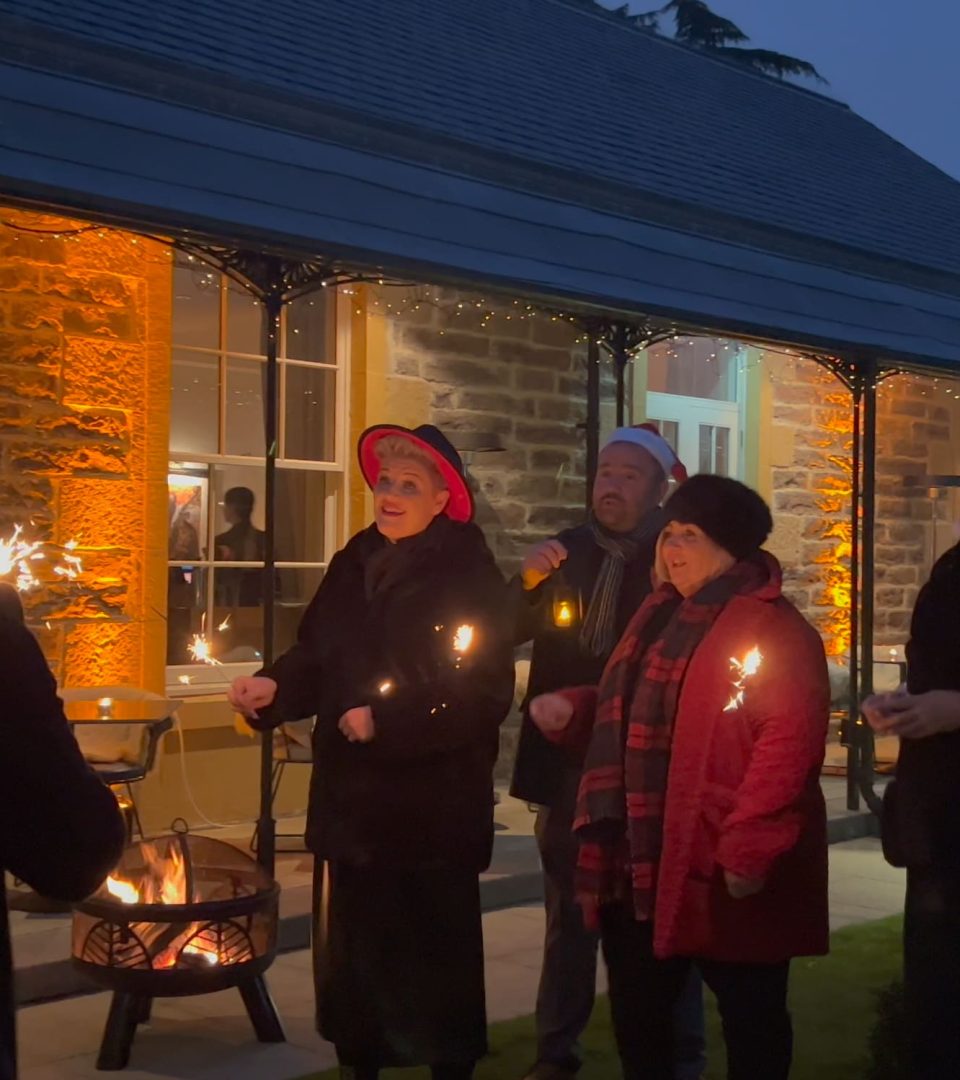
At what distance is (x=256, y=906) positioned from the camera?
186 inches

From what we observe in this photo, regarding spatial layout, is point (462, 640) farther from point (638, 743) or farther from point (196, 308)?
point (196, 308)

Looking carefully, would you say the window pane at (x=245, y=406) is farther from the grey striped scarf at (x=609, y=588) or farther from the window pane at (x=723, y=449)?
the grey striped scarf at (x=609, y=588)

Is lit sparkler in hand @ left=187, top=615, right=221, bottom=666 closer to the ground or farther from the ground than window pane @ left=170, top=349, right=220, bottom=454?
closer to the ground

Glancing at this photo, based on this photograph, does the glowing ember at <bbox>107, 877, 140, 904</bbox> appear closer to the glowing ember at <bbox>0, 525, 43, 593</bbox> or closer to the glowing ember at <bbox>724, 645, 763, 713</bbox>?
the glowing ember at <bbox>724, 645, 763, 713</bbox>

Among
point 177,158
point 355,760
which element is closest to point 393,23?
point 177,158

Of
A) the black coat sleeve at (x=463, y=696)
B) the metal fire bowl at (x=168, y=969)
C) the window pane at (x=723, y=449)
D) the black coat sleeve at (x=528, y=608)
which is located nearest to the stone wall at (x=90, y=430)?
the metal fire bowl at (x=168, y=969)

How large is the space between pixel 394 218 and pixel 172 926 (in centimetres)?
372

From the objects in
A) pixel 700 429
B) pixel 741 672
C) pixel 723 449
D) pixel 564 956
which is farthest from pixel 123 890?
pixel 723 449

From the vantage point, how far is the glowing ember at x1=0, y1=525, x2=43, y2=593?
23.5 ft

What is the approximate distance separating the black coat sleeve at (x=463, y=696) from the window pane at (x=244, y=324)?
15.9 ft

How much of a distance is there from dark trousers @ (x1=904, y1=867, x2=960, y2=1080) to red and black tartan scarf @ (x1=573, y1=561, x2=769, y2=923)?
72 cm

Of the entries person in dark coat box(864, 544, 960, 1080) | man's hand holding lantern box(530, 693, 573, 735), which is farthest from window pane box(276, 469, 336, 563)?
person in dark coat box(864, 544, 960, 1080)

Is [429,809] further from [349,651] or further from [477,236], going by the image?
[477,236]

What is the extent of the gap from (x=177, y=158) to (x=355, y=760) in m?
3.44
